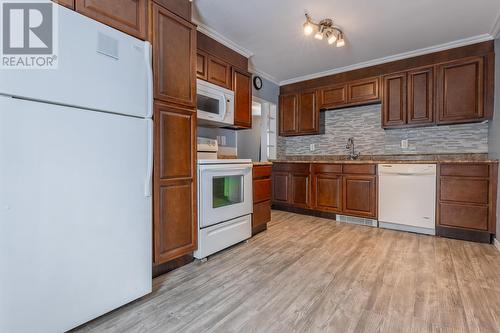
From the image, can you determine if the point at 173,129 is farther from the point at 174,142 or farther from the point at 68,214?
the point at 68,214

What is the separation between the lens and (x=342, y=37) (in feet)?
9.61

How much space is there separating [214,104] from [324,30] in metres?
1.43

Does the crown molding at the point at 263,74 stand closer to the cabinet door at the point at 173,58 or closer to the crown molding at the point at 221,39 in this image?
the crown molding at the point at 221,39

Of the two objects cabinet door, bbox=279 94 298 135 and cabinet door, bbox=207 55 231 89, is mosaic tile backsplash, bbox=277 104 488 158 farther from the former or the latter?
cabinet door, bbox=207 55 231 89

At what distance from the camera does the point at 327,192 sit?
381cm

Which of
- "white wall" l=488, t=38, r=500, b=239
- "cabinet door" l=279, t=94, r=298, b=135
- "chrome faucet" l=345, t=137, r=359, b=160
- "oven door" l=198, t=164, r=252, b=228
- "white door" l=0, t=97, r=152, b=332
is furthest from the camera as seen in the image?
"cabinet door" l=279, t=94, r=298, b=135

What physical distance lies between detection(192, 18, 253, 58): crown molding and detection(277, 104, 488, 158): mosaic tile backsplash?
1882 mm

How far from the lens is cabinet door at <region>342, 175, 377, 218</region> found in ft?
11.2

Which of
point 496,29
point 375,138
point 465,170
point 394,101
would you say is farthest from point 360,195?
point 496,29

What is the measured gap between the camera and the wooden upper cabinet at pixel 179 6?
1955mm

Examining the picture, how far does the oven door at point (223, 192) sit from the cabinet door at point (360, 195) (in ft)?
5.26

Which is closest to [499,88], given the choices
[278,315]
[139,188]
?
[278,315]

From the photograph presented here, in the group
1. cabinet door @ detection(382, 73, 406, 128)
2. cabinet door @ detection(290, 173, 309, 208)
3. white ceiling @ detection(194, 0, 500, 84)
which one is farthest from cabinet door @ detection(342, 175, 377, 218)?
white ceiling @ detection(194, 0, 500, 84)

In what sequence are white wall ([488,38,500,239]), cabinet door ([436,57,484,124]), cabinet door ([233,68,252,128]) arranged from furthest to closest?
cabinet door ([233,68,252,128])
cabinet door ([436,57,484,124])
white wall ([488,38,500,239])
